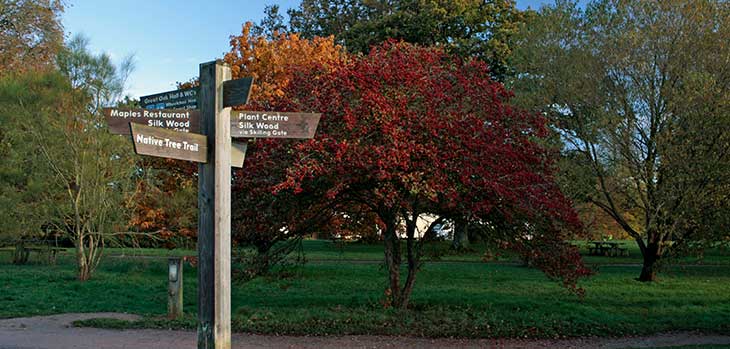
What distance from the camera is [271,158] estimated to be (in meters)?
10.6

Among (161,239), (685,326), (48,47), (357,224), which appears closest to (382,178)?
(357,224)

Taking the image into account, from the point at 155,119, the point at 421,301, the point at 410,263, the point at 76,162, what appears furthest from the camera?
the point at 76,162

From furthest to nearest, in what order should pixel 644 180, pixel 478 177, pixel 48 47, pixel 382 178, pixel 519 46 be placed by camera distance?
pixel 48 47, pixel 519 46, pixel 644 180, pixel 478 177, pixel 382 178

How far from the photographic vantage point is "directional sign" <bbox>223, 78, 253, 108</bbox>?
234 inches

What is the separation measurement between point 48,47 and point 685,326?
31.6 metres

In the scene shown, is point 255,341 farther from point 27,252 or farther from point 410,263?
point 27,252

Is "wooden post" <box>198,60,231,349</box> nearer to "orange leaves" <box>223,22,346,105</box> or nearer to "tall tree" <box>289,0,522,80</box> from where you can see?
"orange leaves" <box>223,22,346,105</box>

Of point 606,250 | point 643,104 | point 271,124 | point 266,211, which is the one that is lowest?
point 606,250

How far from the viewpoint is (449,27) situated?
33.4 meters

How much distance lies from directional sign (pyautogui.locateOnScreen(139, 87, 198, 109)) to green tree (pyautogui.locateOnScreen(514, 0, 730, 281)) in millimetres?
8877

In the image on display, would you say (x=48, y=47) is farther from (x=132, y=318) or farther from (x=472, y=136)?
(x=472, y=136)

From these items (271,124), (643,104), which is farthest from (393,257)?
(643,104)

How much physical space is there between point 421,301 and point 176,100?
8871mm

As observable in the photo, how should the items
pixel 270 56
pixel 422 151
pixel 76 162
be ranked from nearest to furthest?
pixel 422 151 < pixel 76 162 < pixel 270 56
